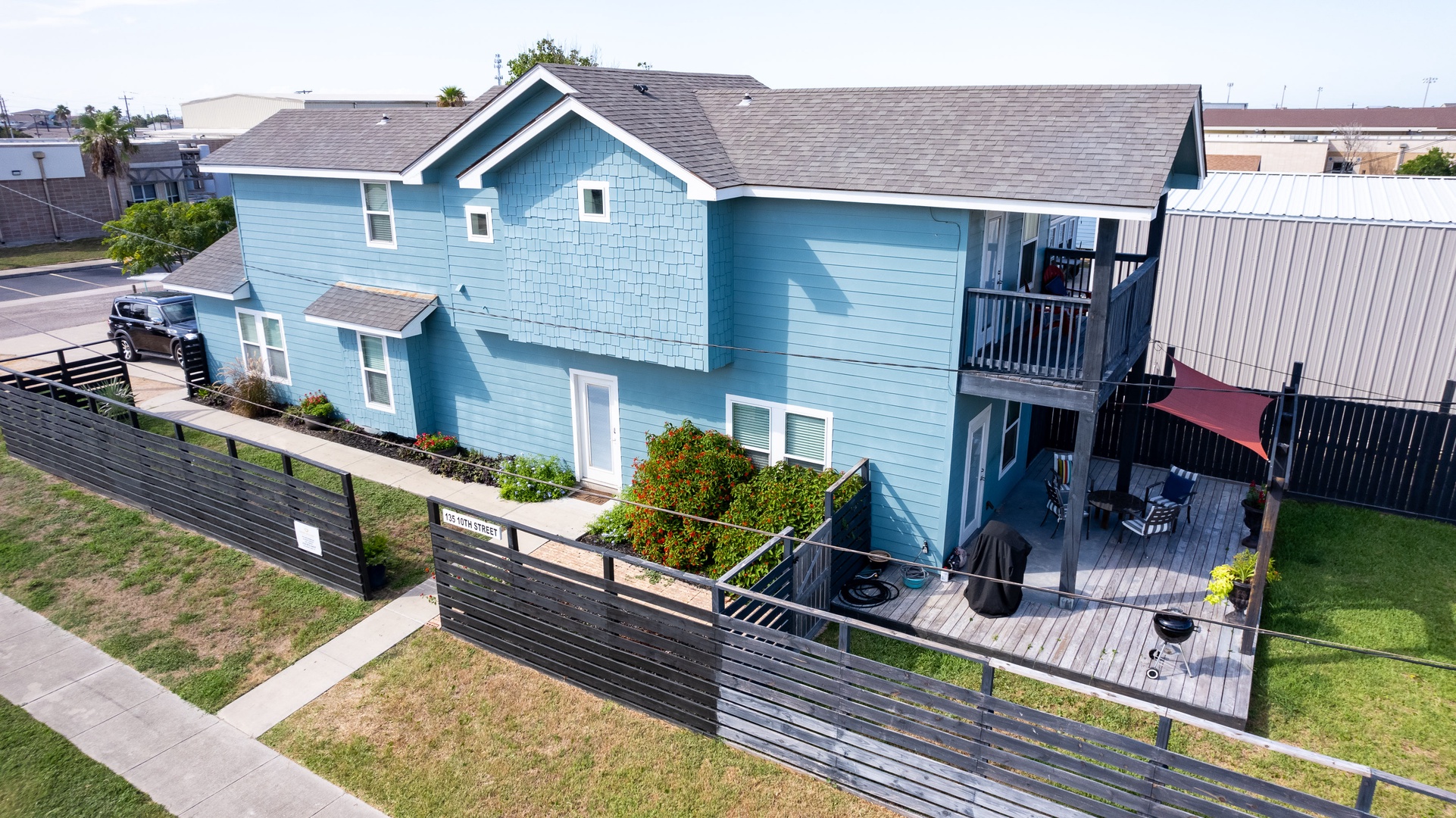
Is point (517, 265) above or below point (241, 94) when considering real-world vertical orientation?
below

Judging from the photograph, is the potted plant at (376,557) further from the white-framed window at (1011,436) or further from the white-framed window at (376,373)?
the white-framed window at (1011,436)

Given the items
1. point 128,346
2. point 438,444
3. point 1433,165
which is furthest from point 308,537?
point 1433,165

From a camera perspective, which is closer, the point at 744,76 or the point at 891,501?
the point at 891,501

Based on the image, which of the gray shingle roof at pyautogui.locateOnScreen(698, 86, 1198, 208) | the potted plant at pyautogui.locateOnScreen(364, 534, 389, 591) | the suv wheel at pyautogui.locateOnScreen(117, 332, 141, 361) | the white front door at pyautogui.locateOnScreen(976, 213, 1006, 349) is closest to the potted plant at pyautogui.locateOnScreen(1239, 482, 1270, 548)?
the white front door at pyautogui.locateOnScreen(976, 213, 1006, 349)

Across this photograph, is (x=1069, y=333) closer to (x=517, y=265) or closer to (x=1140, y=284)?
(x=1140, y=284)

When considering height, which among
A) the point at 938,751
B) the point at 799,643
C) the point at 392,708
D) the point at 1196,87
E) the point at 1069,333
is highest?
the point at 1196,87

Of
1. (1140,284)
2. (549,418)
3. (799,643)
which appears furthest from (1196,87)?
(549,418)

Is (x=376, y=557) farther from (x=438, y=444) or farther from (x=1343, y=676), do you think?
(x=1343, y=676)
